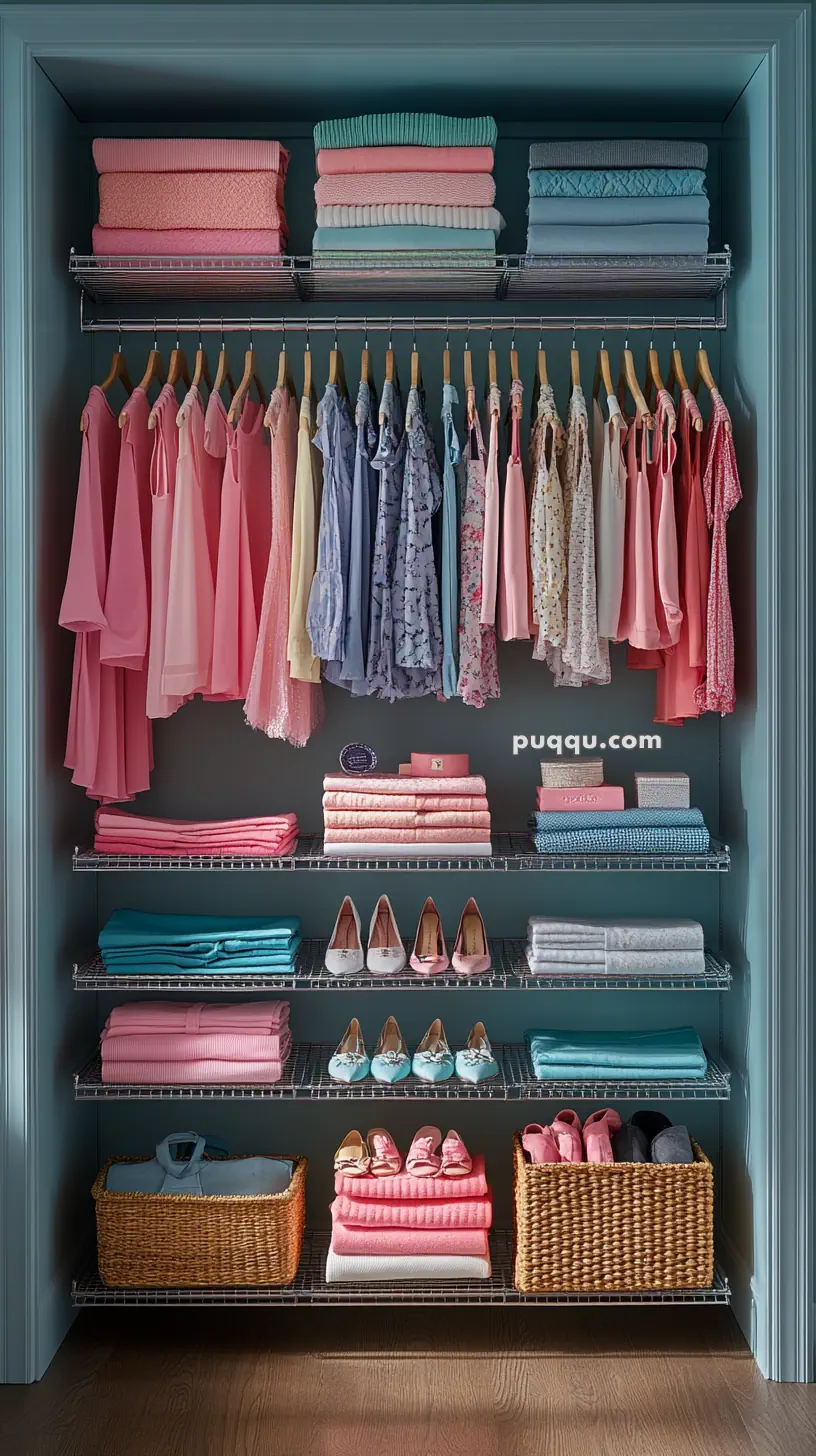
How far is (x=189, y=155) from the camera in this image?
2.85m

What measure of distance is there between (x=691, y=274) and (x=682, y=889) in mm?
1568

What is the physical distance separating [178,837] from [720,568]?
146cm

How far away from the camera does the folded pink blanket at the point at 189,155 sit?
2.84m

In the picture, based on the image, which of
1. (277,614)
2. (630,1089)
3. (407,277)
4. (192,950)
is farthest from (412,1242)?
(407,277)

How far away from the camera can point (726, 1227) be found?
10.1 ft

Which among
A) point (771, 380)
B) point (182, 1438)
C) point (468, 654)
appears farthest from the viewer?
point (468, 654)

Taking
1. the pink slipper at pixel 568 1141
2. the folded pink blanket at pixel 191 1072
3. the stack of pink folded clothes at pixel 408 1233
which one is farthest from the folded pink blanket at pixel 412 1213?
the folded pink blanket at pixel 191 1072

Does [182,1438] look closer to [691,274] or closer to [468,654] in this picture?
[468,654]

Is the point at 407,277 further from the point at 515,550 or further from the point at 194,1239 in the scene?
the point at 194,1239

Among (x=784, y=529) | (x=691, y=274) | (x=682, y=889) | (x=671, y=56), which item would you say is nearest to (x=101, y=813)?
(x=682, y=889)

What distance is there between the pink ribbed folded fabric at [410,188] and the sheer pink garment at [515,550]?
1.47ft

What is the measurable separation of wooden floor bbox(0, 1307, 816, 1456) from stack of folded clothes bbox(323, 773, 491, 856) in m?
1.17

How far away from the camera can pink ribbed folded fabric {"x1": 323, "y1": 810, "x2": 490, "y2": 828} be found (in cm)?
288

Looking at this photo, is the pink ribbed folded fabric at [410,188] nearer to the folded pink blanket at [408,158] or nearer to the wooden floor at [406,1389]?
the folded pink blanket at [408,158]
